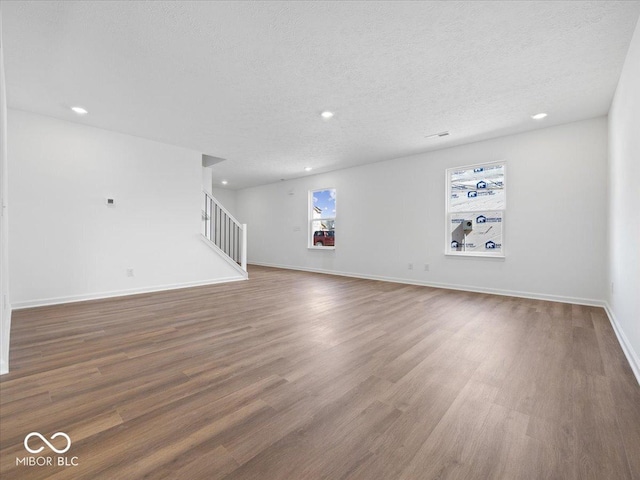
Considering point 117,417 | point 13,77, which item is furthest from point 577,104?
point 13,77

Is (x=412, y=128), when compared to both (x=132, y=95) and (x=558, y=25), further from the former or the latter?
(x=132, y=95)

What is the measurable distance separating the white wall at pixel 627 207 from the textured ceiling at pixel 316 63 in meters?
0.32

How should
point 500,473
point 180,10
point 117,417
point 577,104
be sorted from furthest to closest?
point 577,104 < point 180,10 < point 117,417 < point 500,473

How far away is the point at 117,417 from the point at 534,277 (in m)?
5.38

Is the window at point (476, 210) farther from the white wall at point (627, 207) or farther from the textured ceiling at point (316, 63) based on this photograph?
the white wall at point (627, 207)

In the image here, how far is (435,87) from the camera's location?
10.2 feet

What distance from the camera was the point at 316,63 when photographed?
106 inches

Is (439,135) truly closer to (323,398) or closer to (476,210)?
(476,210)

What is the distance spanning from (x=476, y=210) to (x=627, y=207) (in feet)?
8.22

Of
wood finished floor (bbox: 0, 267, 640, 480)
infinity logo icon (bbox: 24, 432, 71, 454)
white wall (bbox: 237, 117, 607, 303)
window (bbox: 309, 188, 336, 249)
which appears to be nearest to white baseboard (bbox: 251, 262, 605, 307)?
white wall (bbox: 237, 117, 607, 303)

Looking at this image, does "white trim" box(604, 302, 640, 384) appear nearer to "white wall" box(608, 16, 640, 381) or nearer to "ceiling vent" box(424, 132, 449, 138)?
"white wall" box(608, 16, 640, 381)

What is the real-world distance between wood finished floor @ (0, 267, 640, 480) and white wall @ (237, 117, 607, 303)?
4.18 feet

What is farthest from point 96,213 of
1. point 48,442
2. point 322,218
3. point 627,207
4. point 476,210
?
point 627,207

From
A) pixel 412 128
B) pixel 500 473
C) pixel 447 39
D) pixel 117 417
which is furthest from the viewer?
pixel 412 128
